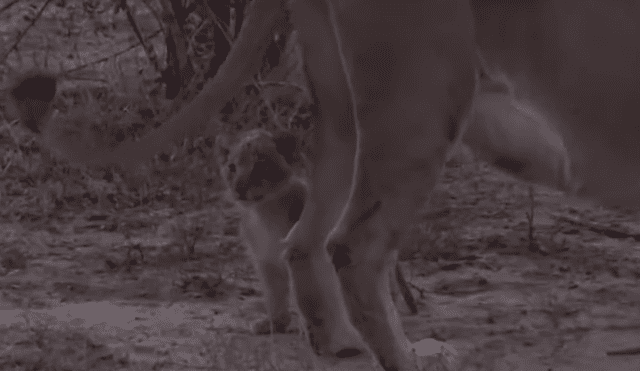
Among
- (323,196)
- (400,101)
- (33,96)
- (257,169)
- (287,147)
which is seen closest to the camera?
(400,101)

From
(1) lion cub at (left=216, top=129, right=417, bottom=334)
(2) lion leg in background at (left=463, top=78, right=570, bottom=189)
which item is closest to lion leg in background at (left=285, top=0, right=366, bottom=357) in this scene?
(1) lion cub at (left=216, top=129, right=417, bottom=334)

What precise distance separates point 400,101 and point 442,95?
10 centimetres

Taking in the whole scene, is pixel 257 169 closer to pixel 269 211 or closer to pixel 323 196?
pixel 269 211

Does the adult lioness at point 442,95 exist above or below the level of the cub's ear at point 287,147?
above

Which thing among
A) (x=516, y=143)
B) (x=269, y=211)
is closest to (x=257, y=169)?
(x=269, y=211)

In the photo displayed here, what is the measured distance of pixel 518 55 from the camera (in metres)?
3.39

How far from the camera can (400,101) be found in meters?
3.36

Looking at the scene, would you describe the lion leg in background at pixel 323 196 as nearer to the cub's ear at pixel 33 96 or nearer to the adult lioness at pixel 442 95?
the adult lioness at pixel 442 95

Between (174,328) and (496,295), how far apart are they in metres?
0.93

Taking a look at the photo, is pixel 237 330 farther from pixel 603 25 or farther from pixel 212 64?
pixel 212 64

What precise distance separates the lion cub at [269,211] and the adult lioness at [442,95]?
22.0 inches

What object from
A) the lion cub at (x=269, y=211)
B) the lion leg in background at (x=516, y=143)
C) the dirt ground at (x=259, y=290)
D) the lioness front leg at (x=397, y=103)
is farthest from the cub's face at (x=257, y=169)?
the lioness front leg at (x=397, y=103)

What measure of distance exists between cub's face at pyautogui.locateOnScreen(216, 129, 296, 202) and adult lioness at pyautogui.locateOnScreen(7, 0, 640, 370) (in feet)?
1.87

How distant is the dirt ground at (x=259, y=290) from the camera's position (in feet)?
12.7
